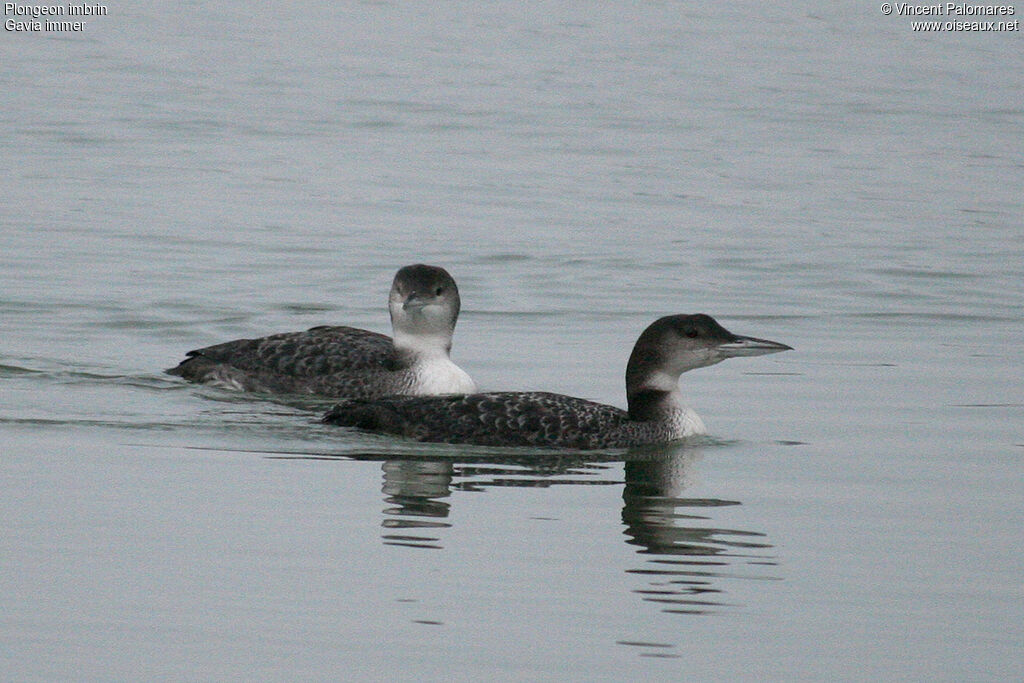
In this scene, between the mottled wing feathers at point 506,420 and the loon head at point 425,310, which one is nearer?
the mottled wing feathers at point 506,420

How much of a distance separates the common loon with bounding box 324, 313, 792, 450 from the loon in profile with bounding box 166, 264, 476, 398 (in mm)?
1316

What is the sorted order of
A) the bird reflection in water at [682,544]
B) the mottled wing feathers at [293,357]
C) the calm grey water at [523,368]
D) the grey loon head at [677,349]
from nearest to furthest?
the calm grey water at [523,368], the bird reflection in water at [682,544], the grey loon head at [677,349], the mottled wing feathers at [293,357]

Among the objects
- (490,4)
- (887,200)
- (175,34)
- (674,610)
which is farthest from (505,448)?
(490,4)

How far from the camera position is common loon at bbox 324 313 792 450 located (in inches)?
451

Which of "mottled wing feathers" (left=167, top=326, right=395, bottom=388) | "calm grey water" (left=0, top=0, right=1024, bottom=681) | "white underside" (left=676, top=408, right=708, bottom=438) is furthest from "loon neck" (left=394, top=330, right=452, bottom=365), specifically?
"white underside" (left=676, top=408, right=708, bottom=438)

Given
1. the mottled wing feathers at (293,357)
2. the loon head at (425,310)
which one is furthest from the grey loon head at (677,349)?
the mottled wing feathers at (293,357)

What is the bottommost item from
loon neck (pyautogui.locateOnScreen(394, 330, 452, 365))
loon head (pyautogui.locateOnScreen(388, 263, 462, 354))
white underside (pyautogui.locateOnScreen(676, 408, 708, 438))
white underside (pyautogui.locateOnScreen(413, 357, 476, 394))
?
white underside (pyautogui.locateOnScreen(676, 408, 708, 438))

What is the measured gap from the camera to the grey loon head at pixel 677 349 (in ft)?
38.0

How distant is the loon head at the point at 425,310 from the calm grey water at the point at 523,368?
2.43ft

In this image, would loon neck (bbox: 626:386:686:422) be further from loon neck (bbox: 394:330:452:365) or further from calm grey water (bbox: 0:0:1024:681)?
loon neck (bbox: 394:330:452:365)

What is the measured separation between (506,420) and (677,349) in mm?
1058

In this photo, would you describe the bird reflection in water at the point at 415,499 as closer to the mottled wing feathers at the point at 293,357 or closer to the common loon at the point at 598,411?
the common loon at the point at 598,411

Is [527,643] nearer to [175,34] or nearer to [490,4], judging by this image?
[175,34]

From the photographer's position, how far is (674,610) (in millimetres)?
8016
